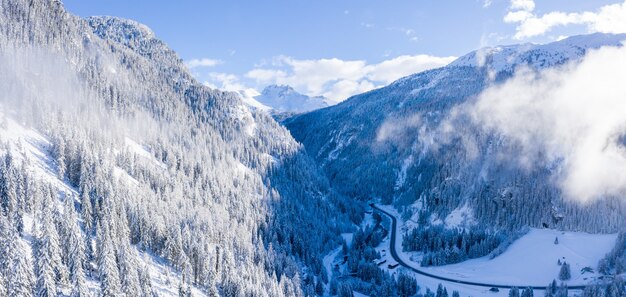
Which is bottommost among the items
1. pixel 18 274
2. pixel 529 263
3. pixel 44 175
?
pixel 529 263

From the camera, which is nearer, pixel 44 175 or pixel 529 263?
pixel 44 175

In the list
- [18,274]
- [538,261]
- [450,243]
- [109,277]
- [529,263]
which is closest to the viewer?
[18,274]

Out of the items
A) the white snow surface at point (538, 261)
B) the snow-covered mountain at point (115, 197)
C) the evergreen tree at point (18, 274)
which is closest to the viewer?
the evergreen tree at point (18, 274)

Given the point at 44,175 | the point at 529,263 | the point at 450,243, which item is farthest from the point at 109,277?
the point at 529,263

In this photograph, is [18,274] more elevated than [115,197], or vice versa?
[115,197]

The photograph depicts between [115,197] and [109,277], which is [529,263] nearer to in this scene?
[109,277]

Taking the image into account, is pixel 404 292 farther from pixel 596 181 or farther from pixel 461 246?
pixel 596 181

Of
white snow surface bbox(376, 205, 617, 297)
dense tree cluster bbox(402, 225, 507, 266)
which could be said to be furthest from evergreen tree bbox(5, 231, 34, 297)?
dense tree cluster bbox(402, 225, 507, 266)

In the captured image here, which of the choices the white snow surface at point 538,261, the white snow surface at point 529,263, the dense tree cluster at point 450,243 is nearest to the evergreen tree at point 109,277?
the white snow surface at point 529,263

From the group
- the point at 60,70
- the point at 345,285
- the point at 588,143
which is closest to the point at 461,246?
the point at 345,285

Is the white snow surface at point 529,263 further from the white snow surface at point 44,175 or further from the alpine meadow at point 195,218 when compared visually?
the white snow surface at point 44,175

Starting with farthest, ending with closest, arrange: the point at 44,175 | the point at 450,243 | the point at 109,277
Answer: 1. the point at 450,243
2. the point at 44,175
3. the point at 109,277
